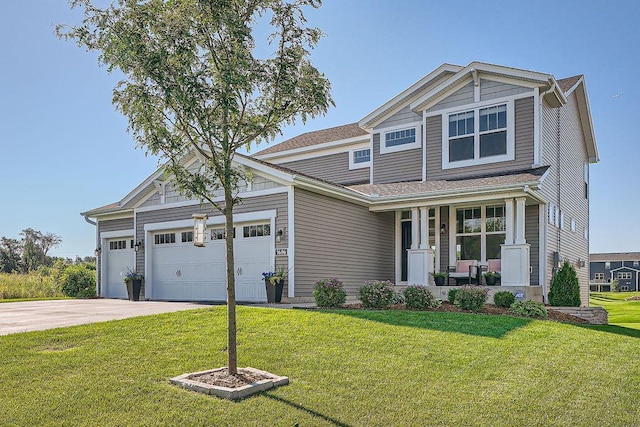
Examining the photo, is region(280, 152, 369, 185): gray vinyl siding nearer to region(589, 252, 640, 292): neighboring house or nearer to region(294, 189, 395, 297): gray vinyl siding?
region(294, 189, 395, 297): gray vinyl siding

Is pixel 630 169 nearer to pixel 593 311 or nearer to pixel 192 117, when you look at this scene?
pixel 593 311

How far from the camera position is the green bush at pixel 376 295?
35.2ft

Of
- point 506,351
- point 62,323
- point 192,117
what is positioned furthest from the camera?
point 62,323

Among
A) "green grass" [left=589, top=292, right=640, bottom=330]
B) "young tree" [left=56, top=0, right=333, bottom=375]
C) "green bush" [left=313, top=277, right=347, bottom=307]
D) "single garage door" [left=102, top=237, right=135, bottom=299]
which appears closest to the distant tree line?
"single garage door" [left=102, top=237, right=135, bottom=299]

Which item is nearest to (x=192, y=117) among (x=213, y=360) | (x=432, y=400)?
(x=213, y=360)

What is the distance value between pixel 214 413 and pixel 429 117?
13.2m

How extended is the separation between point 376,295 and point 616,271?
6606 centimetres

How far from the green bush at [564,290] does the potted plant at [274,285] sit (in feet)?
23.9

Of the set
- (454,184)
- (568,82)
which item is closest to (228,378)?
(454,184)

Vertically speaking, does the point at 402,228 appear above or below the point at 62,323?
above

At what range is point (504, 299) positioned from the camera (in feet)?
37.7

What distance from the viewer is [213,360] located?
648 cm

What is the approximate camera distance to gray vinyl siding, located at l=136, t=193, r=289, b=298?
12.8 metres

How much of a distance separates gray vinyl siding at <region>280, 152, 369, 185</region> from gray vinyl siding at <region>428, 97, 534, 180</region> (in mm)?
3365
